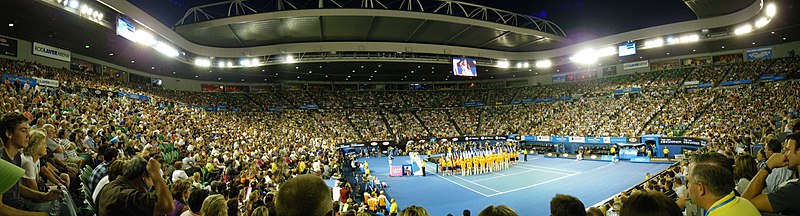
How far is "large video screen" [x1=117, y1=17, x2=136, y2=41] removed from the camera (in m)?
18.1

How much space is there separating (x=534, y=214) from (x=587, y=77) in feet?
122

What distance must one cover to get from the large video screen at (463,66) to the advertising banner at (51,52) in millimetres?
29069

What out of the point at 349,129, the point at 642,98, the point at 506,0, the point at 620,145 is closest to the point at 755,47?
the point at 642,98

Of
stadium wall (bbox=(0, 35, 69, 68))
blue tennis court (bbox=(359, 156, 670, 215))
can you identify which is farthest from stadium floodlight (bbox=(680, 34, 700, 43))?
stadium wall (bbox=(0, 35, 69, 68))

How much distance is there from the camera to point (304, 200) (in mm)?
1509

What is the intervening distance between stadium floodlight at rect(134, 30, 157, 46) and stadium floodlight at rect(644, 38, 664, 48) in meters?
38.1

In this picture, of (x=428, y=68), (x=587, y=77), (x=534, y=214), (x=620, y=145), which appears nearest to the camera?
(x=534, y=214)

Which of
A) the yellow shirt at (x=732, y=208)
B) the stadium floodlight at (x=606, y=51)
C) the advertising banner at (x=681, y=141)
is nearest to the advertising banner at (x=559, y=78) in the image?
the stadium floodlight at (x=606, y=51)

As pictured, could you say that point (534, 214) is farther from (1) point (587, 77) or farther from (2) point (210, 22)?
(1) point (587, 77)

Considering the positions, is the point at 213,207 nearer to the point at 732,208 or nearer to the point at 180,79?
the point at 732,208

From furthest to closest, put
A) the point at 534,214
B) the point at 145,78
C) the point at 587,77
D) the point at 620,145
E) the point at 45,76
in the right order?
the point at 587,77 → the point at 145,78 → the point at 620,145 → the point at 45,76 → the point at 534,214

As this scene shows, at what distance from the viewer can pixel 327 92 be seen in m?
45.6

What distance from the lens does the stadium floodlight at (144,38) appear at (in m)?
20.4

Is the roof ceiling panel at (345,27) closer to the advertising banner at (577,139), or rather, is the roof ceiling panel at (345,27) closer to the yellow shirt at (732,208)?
the advertising banner at (577,139)
